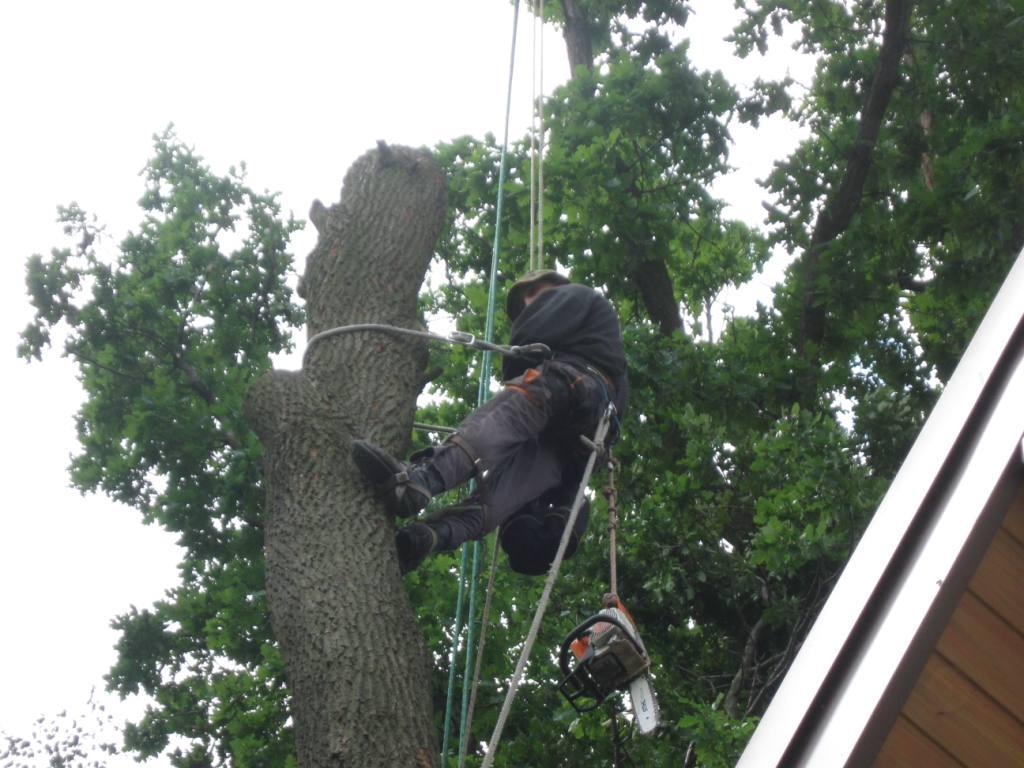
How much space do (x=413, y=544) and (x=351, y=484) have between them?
1.11 ft

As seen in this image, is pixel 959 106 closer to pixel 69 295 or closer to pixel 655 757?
pixel 655 757

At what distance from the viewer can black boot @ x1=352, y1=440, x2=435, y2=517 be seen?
3742mm

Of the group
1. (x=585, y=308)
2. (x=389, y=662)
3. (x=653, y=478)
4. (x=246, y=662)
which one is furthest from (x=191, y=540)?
(x=389, y=662)

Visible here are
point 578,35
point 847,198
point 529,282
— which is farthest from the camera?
point 578,35

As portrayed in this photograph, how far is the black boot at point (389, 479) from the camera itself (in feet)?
12.3

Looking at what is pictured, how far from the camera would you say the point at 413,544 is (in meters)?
3.96

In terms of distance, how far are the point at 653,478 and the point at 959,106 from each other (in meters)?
3.44

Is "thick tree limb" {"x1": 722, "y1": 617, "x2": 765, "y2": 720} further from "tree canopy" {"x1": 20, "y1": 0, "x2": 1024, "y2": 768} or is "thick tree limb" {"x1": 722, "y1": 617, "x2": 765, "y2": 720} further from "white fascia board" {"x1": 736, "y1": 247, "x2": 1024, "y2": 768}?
"white fascia board" {"x1": 736, "y1": 247, "x2": 1024, "y2": 768}

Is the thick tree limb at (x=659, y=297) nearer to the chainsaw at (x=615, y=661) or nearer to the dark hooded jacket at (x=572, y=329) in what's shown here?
the dark hooded jacket at (x=572, y=329)

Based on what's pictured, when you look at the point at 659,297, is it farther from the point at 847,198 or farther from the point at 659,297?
the point at 847,198

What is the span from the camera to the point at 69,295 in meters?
9.22

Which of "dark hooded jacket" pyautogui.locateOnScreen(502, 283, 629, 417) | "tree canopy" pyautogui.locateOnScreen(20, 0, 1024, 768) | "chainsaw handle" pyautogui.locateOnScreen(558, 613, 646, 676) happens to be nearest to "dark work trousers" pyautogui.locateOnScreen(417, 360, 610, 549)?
"dark hooded jacket" pyautogui.locateOnScreen(502, 283, 629, 417)

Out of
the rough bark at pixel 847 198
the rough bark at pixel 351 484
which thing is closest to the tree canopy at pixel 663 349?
the rough bark at pixel 847 198

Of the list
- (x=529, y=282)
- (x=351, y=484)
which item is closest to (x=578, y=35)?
(x=529, y=282)
